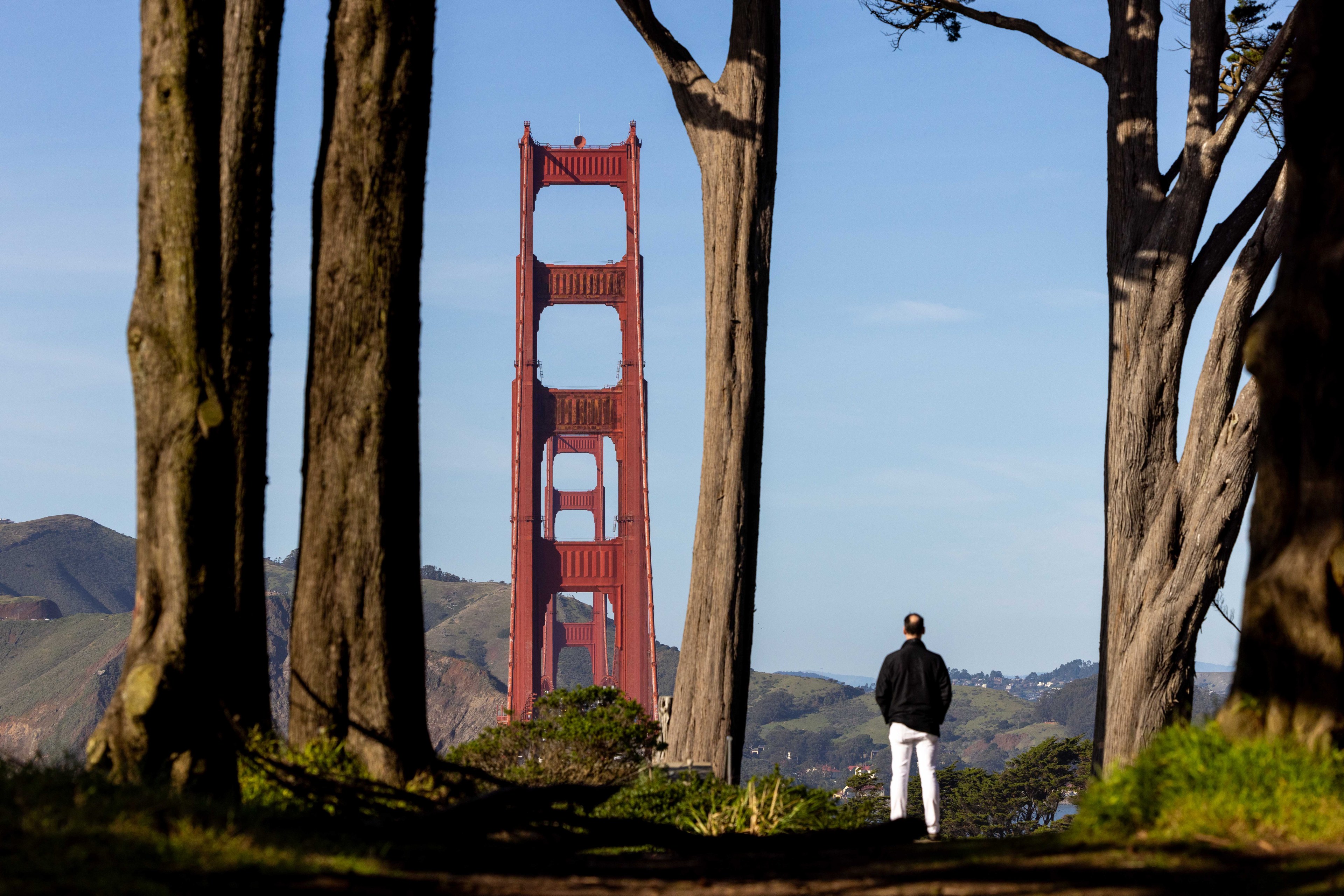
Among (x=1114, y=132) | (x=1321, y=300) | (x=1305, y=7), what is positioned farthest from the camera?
(x=1114, y=132)

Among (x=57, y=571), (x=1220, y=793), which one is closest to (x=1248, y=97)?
(x=1220, y=793)

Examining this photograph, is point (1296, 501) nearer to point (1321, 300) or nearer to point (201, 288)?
point (1321, 300)

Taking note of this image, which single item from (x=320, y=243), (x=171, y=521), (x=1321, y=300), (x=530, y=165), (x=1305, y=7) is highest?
(x=530, y=165)

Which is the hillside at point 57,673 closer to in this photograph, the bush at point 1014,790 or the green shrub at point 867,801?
the bush at point 1014,790

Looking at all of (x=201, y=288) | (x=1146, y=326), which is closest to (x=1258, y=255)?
(x=1146, y=326)

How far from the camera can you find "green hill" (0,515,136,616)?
18962 centimetres

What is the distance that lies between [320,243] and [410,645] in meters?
1.70

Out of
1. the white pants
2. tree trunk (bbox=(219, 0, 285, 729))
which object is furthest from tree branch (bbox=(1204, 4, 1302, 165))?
tree trunk (bbox=(219, 0, 285, 729))

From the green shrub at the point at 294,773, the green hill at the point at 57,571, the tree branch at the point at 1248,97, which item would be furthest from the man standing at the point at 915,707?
the green hill at the point at 57,571

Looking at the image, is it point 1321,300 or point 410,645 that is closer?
point 1321,300

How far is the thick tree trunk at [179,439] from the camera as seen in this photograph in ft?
14.7

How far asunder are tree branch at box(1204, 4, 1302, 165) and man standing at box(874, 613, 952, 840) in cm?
512

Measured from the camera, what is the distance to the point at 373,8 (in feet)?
18.1

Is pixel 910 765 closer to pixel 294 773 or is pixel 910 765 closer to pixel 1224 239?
pixel 294 773
